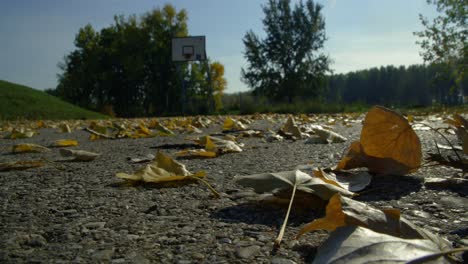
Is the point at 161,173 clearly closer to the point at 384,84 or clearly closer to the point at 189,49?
the point at 189,49

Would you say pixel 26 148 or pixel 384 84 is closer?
pixel 26 148

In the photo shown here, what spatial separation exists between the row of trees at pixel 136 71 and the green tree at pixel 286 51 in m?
4.60

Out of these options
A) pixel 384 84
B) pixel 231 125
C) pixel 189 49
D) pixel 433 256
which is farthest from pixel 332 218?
pixel 384 84

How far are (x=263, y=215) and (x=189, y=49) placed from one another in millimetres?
28235

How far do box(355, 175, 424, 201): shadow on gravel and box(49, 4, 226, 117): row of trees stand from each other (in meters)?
31.5

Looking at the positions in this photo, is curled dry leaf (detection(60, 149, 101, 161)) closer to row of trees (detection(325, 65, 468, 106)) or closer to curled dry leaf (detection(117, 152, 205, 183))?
curled dry leaf (detection(117, 152, 205, 183))

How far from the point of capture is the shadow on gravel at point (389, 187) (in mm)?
1167

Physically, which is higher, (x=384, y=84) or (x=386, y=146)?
(x=384, y=84)

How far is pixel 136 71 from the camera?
1273 inches

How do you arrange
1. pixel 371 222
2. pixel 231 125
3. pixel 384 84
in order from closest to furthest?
pixel 371 222 → pixel 231 125 → pixel 384 84

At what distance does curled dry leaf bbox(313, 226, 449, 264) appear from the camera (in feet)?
1.78

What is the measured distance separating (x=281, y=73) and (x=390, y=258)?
108 ft

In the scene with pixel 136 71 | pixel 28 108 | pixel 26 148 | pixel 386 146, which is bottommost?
pixel 26 148

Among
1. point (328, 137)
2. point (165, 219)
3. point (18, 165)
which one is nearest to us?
point (165, 219)
